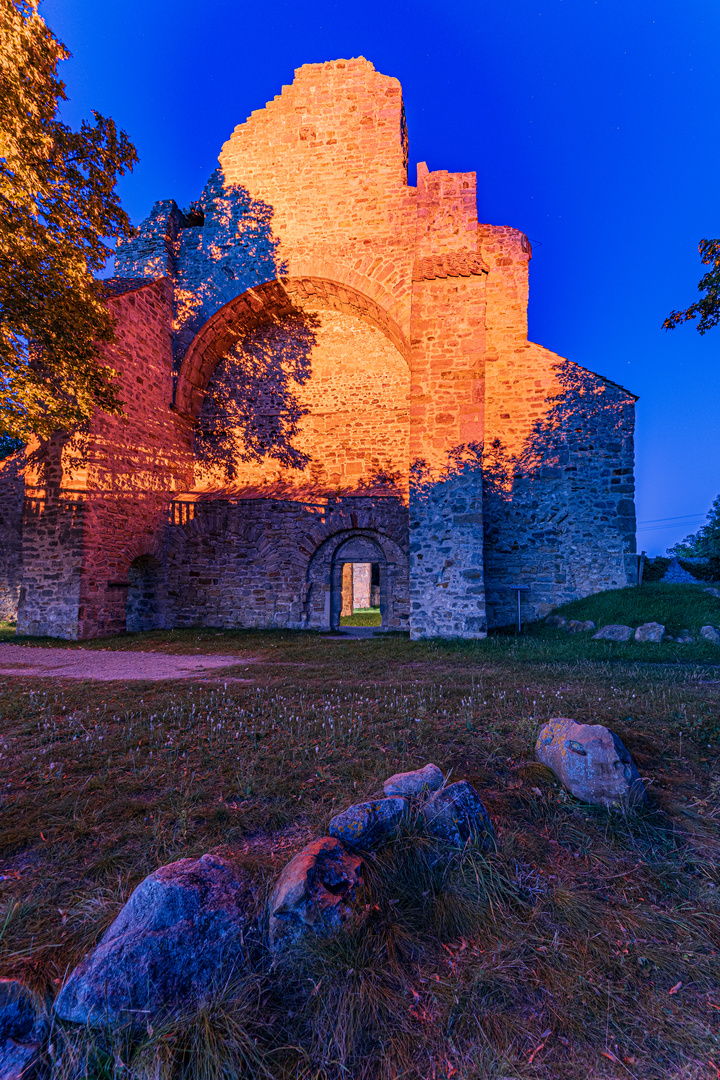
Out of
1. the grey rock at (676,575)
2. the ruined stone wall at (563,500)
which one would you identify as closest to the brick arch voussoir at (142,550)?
the ruined stone wall at (563,500)

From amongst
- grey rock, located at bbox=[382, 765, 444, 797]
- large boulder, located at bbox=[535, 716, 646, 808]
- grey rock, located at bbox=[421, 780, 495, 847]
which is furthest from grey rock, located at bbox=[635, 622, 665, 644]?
grey rock, located at bbox=[421, 780, 495, 847]

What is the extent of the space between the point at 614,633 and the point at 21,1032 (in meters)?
8.34

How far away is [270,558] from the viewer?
10555 mm

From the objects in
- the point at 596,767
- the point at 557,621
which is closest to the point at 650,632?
the point at 557,621

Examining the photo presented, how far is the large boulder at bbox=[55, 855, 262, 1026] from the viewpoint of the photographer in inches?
44.3

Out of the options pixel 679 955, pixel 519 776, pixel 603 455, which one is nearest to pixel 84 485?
pixel 519 776

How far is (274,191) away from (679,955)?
14024 mm

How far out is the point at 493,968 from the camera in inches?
51.8

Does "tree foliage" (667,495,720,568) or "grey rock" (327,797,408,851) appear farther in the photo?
"tree foliage" (667,495,720,568)

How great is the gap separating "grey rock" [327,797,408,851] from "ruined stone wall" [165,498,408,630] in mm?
8200

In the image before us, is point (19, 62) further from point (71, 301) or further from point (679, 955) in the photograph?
point (679, 955)

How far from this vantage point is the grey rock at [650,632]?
6.98m

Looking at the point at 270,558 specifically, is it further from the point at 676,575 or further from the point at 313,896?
the point at 676,575

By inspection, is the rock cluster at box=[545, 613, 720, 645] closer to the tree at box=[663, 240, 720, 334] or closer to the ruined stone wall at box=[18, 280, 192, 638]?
the tree at box=[663, 240, 720, 334]
